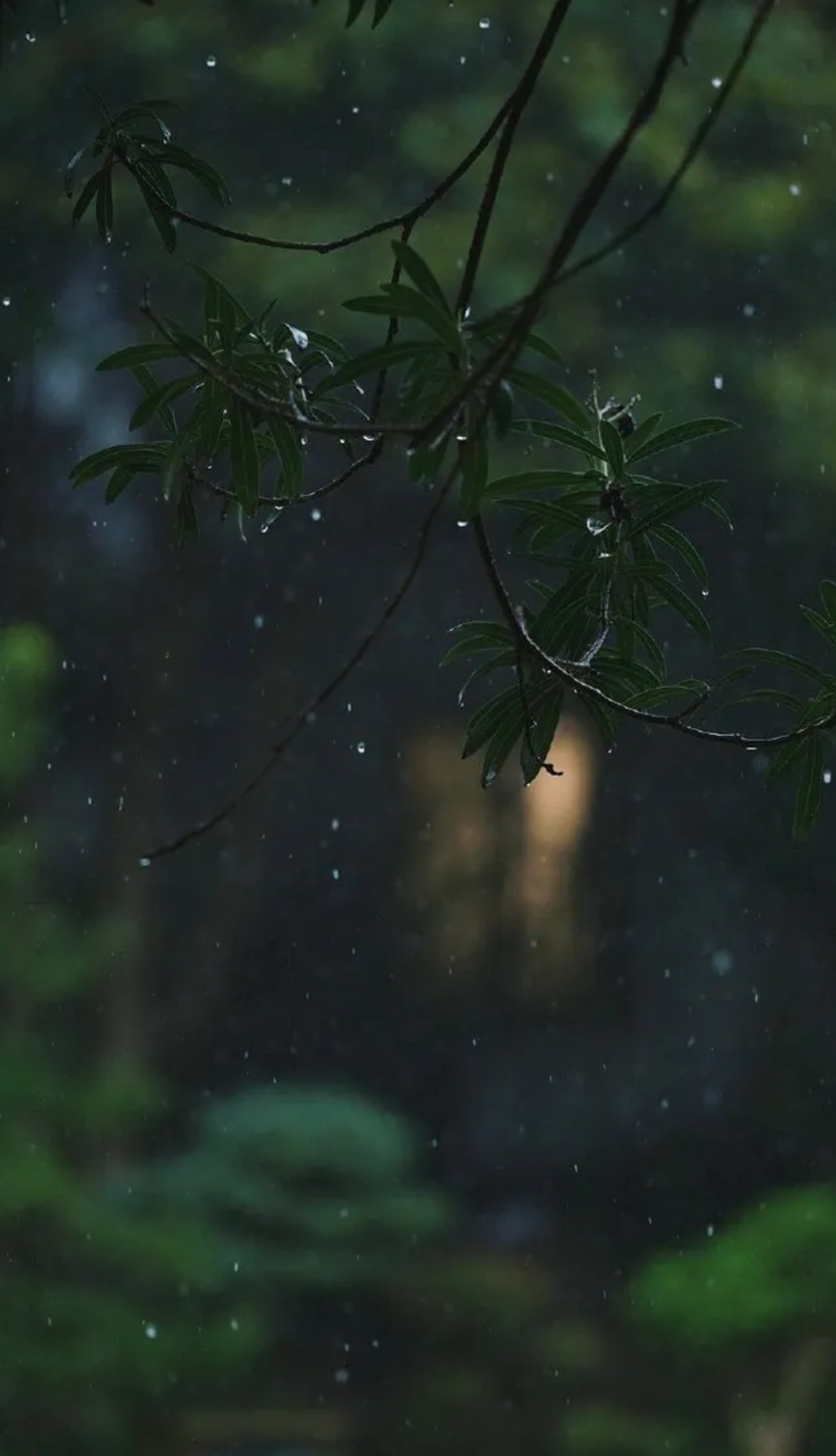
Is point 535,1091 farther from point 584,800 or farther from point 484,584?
point 484,584

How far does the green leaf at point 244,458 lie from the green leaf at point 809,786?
29 centimetres

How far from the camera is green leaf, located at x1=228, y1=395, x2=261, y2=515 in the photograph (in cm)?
70

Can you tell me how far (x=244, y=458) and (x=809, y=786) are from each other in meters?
0.33

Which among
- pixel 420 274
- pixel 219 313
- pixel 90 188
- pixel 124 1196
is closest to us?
pixel 420 274

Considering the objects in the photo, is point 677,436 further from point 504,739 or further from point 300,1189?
point 300,1189

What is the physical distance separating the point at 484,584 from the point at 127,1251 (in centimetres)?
113

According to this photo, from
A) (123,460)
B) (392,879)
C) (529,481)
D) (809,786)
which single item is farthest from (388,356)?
(392,879)

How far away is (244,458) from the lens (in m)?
0.70

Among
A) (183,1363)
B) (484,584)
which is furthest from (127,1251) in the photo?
(484,584)

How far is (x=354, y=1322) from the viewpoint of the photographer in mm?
2354

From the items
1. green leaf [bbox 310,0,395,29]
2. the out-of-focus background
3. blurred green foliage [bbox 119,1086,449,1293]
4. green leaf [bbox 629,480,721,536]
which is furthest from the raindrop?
blurred green foliage [bbox 119,1086,449,1293]

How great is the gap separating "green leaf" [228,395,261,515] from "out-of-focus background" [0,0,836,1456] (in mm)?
1725

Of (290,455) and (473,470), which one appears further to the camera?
(290,455)

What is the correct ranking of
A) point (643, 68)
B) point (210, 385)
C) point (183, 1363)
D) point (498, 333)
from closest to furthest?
1. point (498, 333)
2. point (210, 385)
3. point (183, 1363)
4. point (643, 68)
